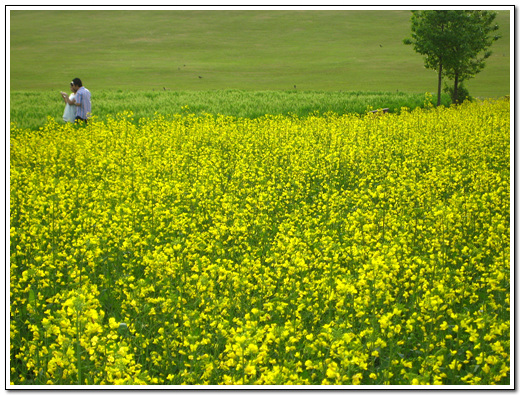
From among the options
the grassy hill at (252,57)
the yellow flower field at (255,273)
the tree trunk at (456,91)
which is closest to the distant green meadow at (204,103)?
the tree trunk at (456,91)

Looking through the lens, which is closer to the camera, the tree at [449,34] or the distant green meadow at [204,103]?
the distant green meadow at [204,103]

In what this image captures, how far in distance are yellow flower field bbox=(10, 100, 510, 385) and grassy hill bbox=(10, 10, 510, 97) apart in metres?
13.8

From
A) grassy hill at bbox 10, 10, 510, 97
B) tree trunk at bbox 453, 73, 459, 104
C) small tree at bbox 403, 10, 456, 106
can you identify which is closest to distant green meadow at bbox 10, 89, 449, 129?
tree trunk at bbox 453, 73, 459, 104

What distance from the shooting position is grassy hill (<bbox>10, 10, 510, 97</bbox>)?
23156 mm

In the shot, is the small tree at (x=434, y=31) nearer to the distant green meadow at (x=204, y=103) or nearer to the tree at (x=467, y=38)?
the tree at (x=467, y=38)

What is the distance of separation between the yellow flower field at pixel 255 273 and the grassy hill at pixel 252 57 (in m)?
13.8

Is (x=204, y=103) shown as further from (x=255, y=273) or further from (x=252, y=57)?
(x=255, y=273)

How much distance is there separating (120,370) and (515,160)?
11.1 feet

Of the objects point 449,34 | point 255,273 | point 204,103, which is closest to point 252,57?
point 204,103

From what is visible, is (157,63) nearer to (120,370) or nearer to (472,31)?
(472,31)

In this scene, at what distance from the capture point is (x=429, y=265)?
4648 millimetres

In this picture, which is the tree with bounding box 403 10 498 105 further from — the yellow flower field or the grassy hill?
the yellow flower field

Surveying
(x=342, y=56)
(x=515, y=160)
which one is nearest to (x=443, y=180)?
(x=515, y=160)

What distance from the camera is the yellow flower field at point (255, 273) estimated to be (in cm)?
325
